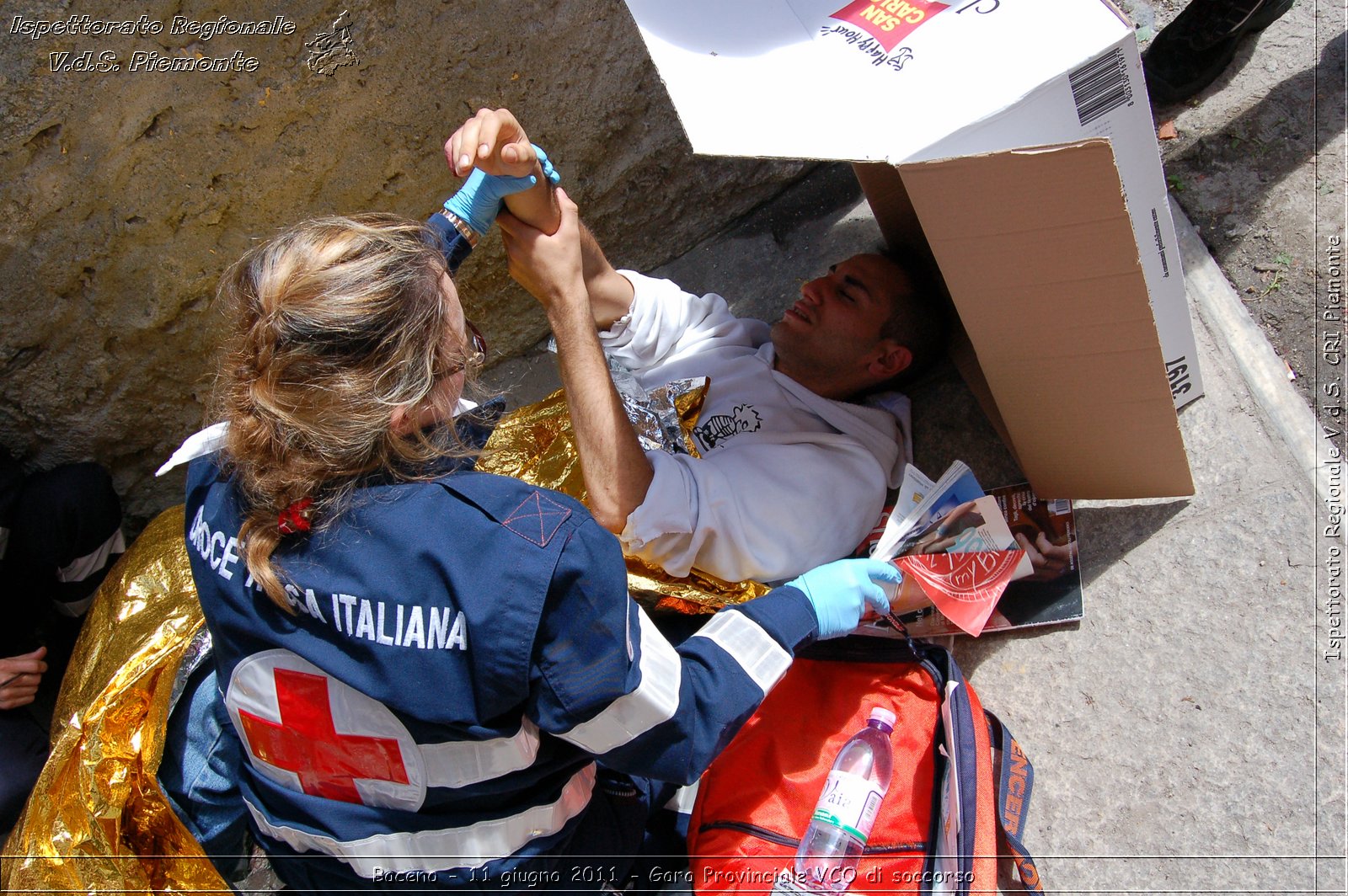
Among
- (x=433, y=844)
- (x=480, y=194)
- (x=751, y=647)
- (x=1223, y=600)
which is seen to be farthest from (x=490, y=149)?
(x=1223, y=600)

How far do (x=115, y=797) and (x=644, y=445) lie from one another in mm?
1103

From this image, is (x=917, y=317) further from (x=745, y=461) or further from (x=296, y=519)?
(x=296, y=519)

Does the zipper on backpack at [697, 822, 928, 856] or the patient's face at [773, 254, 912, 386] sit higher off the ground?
the patient's face at [773, 254, 912, 386]

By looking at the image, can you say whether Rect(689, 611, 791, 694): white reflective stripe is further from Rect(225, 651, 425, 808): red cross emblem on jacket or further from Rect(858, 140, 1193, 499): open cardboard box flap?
Rect(858, 140, 1193, 499): open cardboard box flap

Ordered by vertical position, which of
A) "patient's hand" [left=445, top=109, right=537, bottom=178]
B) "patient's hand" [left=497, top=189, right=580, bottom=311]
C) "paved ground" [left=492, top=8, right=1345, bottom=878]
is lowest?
"paved ground" [left=492, top=8, right=1345, bottom=878]

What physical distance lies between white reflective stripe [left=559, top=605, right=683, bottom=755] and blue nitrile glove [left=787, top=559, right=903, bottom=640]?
0.39m

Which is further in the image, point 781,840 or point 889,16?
point 781,840

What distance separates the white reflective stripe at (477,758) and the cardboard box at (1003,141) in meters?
0.84

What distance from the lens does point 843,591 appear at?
1561 millimetres

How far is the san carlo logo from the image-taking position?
4.45 feet

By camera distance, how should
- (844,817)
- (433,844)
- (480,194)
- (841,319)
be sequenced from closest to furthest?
(433,844) < (844,817) < (480,194) < (841,319)

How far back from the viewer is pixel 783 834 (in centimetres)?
154

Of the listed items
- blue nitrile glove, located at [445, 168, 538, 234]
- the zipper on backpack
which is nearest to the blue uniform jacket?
the zipper on backpack

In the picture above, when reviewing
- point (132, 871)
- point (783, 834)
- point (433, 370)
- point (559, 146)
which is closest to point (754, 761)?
point (783, 834)
